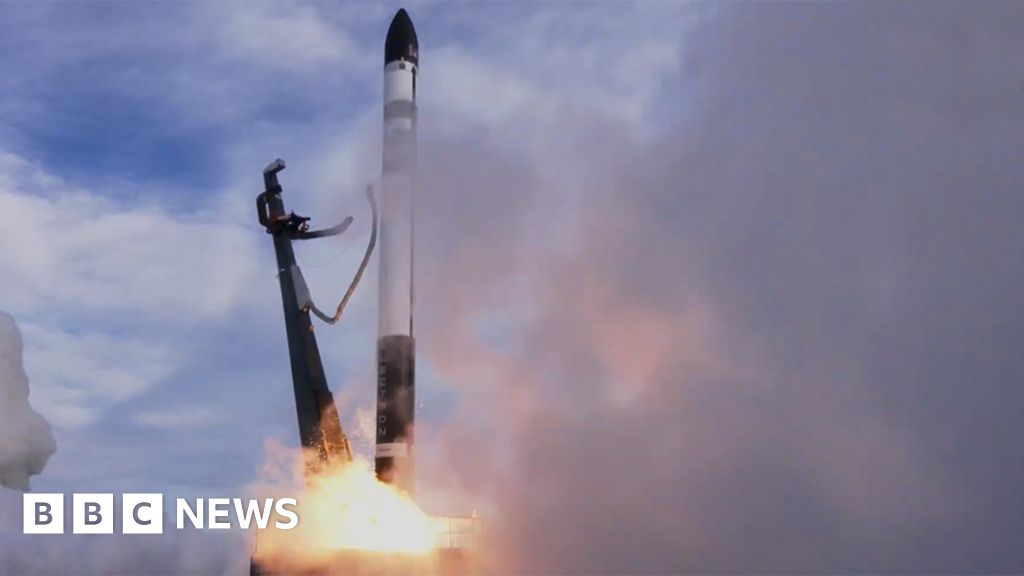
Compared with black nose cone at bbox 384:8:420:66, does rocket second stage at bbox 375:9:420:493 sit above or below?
below

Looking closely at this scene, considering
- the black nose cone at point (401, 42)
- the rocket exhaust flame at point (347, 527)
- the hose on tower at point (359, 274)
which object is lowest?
the rocket exhaust flame at point (347, 527)

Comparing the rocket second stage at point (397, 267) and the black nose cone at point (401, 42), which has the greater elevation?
the black nose cone at point (401, 42)

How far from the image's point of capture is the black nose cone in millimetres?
36625

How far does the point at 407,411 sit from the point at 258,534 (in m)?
6.65

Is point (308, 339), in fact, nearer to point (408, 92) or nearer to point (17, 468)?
point (408, 92)

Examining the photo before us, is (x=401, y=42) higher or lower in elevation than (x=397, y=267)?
higher

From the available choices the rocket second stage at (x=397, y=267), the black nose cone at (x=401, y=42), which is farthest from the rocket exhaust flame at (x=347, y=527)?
the black nose cone at (x=401, y=42)

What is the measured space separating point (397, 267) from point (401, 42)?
308 inches

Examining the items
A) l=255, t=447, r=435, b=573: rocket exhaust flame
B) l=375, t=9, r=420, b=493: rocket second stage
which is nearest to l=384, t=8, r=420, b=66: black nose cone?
l=375, t=9, r=420, b=493: rocket second stage

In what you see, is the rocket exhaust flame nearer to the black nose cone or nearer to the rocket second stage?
the rocket second stage

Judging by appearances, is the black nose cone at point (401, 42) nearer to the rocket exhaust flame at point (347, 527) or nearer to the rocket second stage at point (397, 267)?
the rocket second stage at point (397, 267)

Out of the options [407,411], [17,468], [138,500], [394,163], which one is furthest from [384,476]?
[17,468]

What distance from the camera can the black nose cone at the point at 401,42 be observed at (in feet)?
120

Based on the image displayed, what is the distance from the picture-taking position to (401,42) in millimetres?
36719
